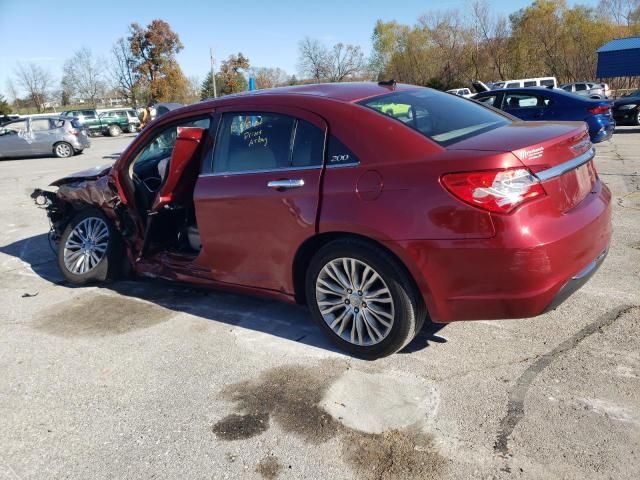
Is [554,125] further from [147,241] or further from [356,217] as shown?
[147,241]

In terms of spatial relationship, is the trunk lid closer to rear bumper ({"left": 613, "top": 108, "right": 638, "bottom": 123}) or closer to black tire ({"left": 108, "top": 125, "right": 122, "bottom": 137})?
rear bumper ({"left": 613, "top": 108, "right": 638, "bottom": 123})

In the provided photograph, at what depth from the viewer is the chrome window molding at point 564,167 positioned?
114 inches

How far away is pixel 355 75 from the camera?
6103 cm

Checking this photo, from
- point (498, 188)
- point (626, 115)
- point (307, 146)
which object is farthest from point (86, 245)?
point (626, 115)

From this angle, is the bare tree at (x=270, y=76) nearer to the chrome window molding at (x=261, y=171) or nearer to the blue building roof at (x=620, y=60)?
the blue building roof at (x=620, y=60)

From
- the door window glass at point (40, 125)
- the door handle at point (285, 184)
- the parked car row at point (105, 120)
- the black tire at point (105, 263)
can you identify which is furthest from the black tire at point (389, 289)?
the parked car row at point (105, 120)

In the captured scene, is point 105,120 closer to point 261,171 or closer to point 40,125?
point 40,125

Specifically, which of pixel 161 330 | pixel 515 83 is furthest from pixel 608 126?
pixel 515 83

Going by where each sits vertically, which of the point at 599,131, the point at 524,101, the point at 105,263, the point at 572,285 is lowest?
the point at 105,263

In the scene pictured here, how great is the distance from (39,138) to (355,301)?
2029 cm

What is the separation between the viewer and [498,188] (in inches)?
111

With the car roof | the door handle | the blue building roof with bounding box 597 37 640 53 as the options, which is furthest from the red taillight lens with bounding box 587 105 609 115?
the blue building roof with bounding box 597 37 640 53

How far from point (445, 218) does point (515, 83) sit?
30.8 metres

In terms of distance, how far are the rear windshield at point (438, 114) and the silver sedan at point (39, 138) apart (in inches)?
763
